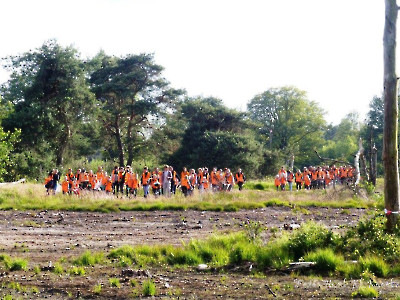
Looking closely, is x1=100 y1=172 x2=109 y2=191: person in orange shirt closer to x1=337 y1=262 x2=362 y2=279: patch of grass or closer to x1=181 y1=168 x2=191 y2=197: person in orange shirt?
x1=181 y1=168 x2=191 y2=197: person in orange shirt

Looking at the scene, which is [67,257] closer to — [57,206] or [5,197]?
[57,206]

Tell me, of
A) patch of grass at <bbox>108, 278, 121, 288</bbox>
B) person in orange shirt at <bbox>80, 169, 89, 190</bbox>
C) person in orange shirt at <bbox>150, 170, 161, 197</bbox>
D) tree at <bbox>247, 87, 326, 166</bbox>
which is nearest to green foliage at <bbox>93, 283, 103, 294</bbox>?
patch of grass at <bbox>108, 278, 121, 288</bbox>

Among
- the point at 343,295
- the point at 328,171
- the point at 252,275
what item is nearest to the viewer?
the point at 343,295

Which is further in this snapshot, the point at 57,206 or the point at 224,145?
the point at 224,145

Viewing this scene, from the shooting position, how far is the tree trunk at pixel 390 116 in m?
11.3

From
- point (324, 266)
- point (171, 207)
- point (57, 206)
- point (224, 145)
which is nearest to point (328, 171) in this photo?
point (224, 145)

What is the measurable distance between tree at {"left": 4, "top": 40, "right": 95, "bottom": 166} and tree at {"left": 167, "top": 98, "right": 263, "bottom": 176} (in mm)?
12366

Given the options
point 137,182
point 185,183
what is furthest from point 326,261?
point 137,182

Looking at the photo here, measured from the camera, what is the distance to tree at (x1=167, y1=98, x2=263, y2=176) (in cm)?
5716

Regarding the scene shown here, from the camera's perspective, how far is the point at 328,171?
41.4m

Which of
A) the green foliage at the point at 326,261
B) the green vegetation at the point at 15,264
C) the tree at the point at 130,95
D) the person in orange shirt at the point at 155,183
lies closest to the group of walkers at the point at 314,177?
the person in orange shirt at the point at 155,183

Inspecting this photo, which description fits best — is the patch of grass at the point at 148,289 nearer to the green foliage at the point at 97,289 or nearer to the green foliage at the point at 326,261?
the green foliage at the point at 97,289

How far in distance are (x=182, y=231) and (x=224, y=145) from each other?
4213cm

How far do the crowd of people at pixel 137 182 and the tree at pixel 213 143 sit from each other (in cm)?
2420
